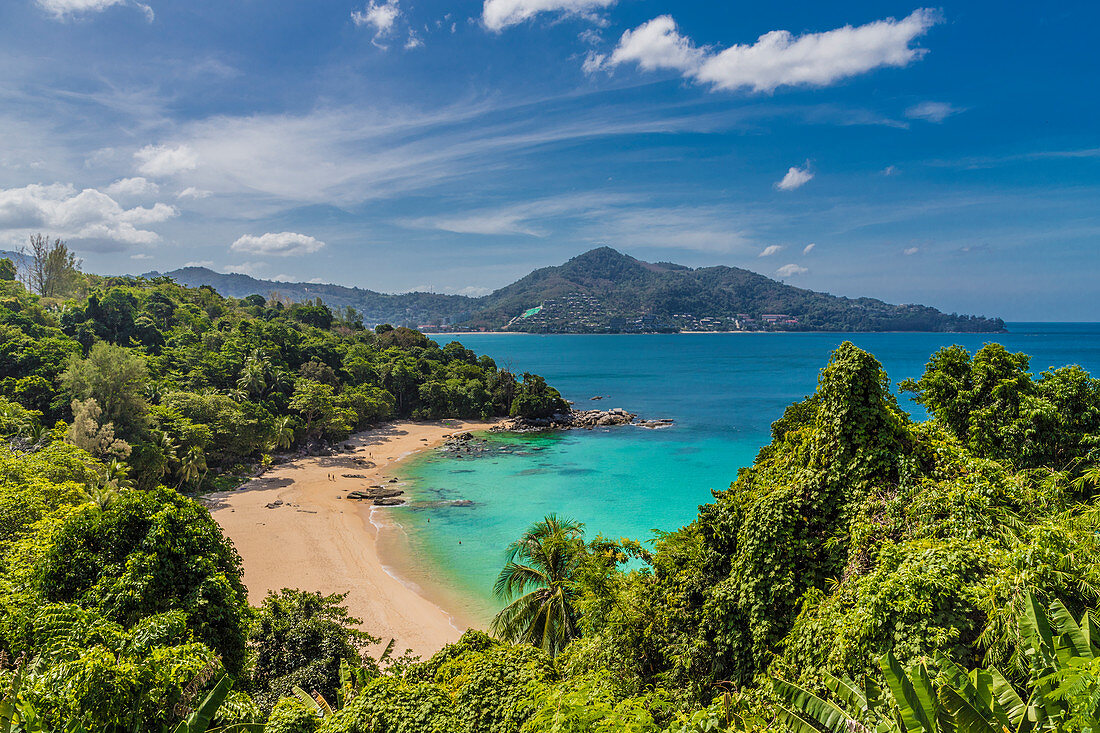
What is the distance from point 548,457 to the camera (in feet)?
163

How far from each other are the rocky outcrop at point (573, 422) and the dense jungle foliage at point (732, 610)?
4325 cm

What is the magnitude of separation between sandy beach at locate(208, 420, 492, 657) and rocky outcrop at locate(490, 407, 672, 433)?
19881 mm

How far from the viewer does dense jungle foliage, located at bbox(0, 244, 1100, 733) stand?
19.1 ft

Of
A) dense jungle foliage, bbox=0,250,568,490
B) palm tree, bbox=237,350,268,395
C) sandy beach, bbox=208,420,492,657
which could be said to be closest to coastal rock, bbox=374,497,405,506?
sandy beach, bbox=208,420,492,657

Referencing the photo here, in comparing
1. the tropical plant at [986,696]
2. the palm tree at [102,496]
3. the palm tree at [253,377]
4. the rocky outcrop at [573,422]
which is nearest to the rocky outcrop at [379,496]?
the palm tree at [102,496]

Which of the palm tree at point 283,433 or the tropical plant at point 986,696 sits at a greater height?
the tropical plant at point 986,696

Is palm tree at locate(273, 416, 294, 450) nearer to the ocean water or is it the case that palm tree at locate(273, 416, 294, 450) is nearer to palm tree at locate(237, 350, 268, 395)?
palm tree at locate(237, 350, 268, 395)

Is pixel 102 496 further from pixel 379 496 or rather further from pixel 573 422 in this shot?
pixel 573 422

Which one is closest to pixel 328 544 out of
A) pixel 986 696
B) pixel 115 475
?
pixel 115 475

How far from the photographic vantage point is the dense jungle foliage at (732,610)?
5.83m

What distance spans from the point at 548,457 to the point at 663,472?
1111 centimetres

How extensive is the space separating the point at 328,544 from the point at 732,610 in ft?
78.8

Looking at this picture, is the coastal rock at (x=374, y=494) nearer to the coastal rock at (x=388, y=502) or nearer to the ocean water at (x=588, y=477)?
the coastal rock at (x=388, y=502)

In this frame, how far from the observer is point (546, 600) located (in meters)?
16.6
